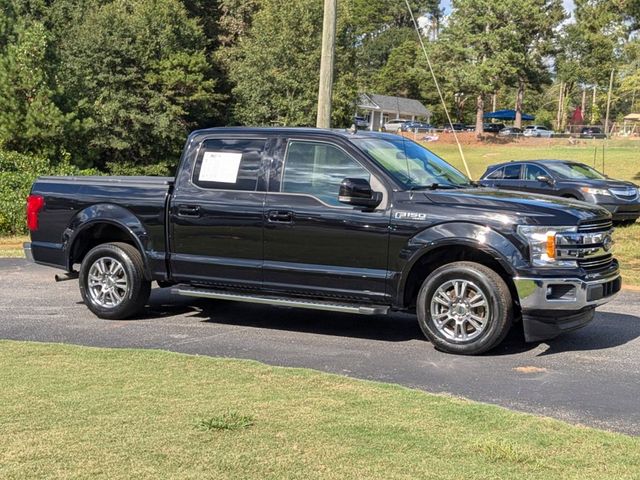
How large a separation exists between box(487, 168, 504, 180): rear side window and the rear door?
1223cm

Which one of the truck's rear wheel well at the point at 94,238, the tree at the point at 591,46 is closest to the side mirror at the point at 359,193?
the truck's rear wheel well at the point at 94,238

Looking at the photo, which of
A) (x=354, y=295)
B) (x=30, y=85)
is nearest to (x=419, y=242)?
(x=354, y=295)

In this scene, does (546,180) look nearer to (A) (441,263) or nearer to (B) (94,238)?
(A) (441,263)

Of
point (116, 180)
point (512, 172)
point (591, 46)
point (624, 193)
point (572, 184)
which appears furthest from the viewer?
point (591, 46)

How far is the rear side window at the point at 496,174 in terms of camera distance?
19234 mm

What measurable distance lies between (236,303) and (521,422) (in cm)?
534

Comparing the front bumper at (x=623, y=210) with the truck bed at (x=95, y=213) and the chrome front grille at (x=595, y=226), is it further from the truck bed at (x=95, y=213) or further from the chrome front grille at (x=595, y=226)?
the truck bed at (x=95, y=213)

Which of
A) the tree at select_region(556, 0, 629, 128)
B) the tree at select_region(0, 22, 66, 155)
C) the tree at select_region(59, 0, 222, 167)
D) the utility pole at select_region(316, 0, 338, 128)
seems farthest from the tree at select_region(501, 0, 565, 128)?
the utility pole at select_region(316, 0, 338, 128)

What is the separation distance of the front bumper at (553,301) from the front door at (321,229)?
1.28 meters

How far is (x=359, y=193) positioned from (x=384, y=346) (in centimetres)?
144

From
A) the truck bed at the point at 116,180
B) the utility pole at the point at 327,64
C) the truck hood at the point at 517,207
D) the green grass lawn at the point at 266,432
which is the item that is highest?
the utility pole at the point at 327,64

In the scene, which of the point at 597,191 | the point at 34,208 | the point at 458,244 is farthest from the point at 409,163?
the point at 597,191

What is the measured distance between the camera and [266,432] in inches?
181

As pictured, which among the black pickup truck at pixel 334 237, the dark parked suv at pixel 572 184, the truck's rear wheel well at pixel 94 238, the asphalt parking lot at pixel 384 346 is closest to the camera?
the asphalt parking lot at pixel 384 346
